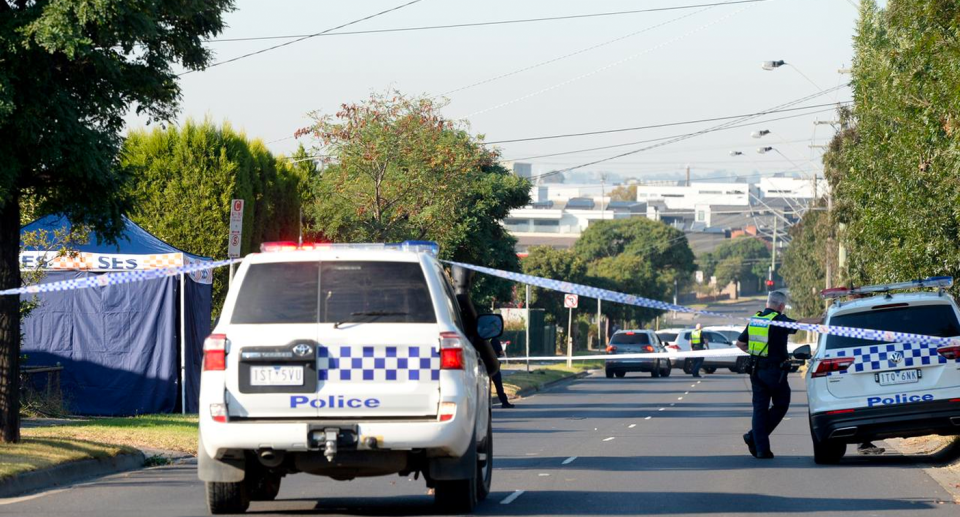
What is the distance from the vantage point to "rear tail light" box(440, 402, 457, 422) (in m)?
9.61

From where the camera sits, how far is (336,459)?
31.6 ft

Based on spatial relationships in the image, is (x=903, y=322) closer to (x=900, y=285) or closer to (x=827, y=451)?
(x=900, y=285)

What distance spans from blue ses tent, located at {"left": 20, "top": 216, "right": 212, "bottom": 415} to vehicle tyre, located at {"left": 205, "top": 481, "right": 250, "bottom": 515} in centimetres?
1184

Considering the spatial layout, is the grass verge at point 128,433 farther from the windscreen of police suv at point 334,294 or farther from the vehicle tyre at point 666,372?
the vehicle tyre at point 666,372

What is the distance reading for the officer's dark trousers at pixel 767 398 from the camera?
52.1ft

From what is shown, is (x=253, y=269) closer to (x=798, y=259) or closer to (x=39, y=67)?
(x=39, y=67)

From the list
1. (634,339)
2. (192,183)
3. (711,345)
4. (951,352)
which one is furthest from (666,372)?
(951,352)

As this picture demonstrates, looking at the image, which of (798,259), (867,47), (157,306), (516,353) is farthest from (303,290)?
(798,259)

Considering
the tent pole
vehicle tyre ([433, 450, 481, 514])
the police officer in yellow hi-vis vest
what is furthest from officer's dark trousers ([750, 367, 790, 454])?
the tent pole

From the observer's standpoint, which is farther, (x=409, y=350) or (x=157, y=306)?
(x=157, y=306)

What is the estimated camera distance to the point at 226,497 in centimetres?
1034

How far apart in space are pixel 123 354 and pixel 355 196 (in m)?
8.73

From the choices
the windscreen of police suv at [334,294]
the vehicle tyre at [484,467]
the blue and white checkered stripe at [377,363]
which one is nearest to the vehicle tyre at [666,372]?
the vehicle tyre at [484,467]

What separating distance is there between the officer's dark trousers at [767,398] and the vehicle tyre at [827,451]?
53cm
